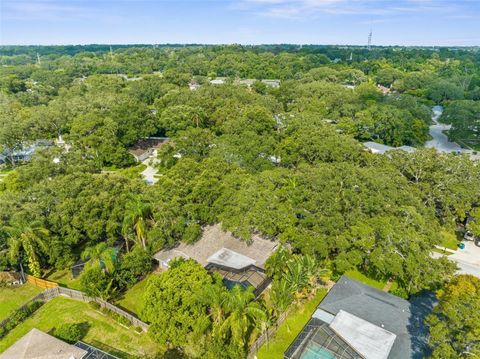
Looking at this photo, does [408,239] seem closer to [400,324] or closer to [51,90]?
[400,324]

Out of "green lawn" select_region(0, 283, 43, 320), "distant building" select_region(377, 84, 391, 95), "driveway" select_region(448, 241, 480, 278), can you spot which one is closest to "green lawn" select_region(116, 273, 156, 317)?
"green lawn" select_region(0, 283, 43, 320)

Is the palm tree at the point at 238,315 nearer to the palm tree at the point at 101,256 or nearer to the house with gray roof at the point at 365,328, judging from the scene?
the house with gray roof at the point at 365,328

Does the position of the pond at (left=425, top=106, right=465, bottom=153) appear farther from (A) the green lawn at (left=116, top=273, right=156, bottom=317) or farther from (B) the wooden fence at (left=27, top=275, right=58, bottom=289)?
(B) the wooden fence at (left=27, top=275, right=58, bottom=289)

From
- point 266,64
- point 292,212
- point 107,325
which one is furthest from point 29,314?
point 266,64

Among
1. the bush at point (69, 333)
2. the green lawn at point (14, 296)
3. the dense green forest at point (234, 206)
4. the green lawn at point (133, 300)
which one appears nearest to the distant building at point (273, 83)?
the dense green forest at point (234, 206)

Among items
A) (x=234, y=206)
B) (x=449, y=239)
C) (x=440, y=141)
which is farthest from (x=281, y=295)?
(x=440, y=141)
